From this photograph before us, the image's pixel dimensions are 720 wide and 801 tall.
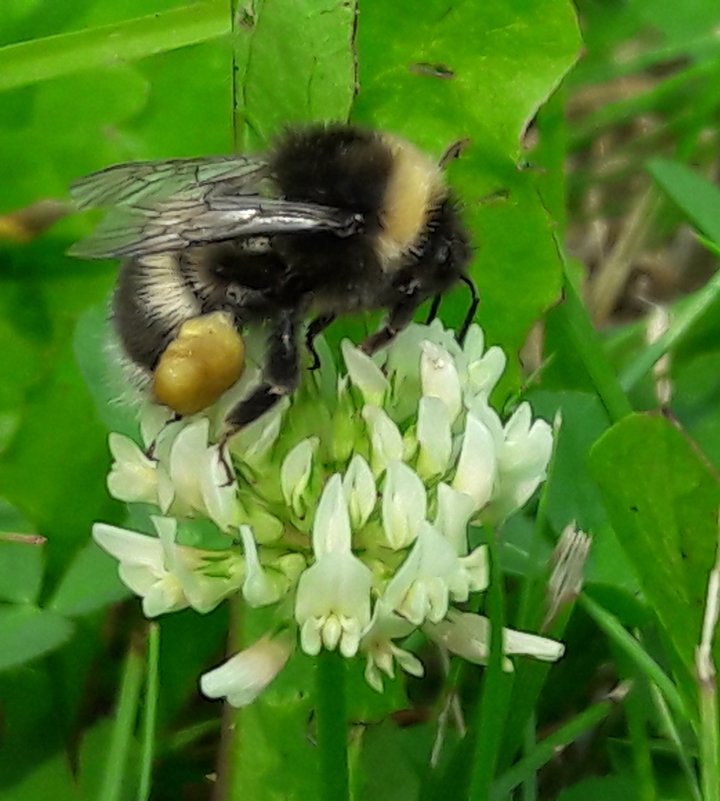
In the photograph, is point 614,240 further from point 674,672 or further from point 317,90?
point 674,672

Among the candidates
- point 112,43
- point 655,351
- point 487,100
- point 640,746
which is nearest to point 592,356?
point 655,351

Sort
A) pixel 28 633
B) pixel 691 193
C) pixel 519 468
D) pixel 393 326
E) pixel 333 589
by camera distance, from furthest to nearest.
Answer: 1. pixel 691 193
2. pixel 28 633
3. pixel 393 326
4. pixel 519 468
5. pixel 333 589

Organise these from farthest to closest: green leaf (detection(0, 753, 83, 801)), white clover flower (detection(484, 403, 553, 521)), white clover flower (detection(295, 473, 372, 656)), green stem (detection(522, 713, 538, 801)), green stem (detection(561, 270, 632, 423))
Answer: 1. green stem (detection(561, 270, 632, 423))
2. green leaf (detection(0, 753, 83, 801))
3. green stem (detection(522, 713, 538, 801))
4. white clover flower (detection(484, 403, 553, 521))
5. white clover flower (detection(295, 473, 372, 656))

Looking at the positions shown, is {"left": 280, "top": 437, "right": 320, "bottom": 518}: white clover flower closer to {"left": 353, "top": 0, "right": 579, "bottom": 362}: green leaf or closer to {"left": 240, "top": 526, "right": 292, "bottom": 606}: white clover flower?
{"left": 240, "top": 526, "right": 292, "bottom": 606}: white clover flower

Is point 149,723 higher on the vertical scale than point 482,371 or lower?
lower

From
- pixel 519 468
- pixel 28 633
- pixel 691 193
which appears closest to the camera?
pixel 519 468

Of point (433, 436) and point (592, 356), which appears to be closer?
point (433, 436)

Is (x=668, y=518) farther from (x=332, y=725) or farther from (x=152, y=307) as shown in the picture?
(x=152, y=307)

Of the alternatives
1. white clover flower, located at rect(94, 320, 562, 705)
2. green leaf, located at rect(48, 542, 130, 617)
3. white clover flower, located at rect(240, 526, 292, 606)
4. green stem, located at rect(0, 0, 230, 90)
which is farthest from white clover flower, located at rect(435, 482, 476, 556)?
green stem, located at rect(0, 0, 230, 90)
